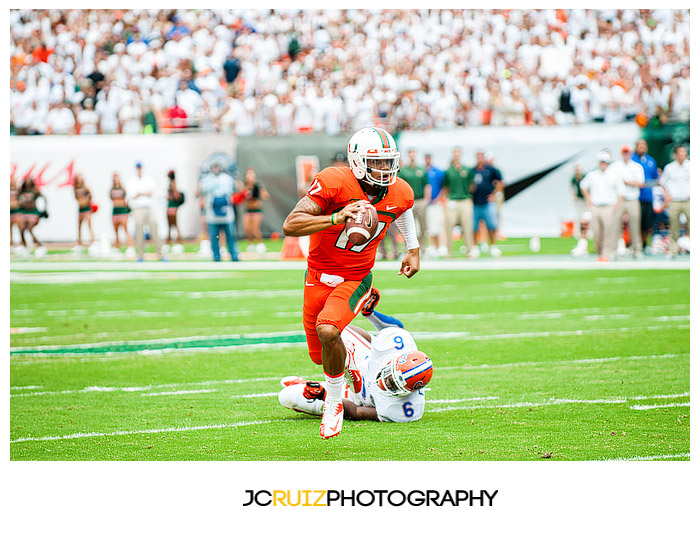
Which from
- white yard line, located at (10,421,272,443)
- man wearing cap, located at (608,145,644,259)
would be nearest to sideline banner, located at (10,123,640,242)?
man wearing cap, located at (608,145,644,259)

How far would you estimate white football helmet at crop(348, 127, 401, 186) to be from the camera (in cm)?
486

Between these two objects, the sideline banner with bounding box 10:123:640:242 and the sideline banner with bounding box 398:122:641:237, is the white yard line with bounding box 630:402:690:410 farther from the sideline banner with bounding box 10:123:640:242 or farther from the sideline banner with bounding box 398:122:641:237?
the sideline banner with bounding box 10:123:640:242

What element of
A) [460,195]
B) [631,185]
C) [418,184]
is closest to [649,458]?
[631,185]

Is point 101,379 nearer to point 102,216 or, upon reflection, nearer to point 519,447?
point 519,447

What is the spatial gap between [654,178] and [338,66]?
9185 mm

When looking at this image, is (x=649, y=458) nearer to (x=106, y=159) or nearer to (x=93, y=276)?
(x=93, y=276)

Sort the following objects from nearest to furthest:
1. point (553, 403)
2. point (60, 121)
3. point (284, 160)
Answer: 1. point (553, 403)
2. point (284, 160)
3. point (60, 121)

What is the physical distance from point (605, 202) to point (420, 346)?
752 cm

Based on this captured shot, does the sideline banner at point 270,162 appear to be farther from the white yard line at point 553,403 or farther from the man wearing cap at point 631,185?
the white yard line at point 553,403

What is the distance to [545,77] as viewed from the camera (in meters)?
20.5

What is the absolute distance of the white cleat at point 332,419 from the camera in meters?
4.85

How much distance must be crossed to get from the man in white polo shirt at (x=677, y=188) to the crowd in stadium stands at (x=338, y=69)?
12.3 feet

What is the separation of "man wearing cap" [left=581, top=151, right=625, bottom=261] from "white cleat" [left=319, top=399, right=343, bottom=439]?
393 inches

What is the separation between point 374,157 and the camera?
4863 millimetres
